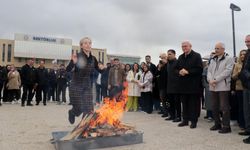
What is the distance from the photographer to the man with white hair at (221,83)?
6.59m

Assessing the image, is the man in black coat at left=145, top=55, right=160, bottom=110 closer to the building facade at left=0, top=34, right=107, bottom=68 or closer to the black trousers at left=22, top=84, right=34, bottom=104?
the black trousers at left=22, top=84, right=34, bottom=104

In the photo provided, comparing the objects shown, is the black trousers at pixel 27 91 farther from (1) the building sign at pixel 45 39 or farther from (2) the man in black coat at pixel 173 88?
(1) the building sign at pixel 45 39

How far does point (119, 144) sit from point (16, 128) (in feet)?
10.3

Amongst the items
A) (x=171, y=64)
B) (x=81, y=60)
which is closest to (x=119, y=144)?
(x=81, y=60)

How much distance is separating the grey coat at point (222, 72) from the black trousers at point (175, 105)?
1631 millimetres

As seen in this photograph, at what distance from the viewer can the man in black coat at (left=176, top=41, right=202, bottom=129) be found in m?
7.30

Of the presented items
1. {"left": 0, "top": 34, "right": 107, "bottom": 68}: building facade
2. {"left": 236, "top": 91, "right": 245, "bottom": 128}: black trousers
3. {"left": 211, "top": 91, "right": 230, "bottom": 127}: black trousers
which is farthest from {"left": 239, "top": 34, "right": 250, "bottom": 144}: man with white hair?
{"left": 0, "top": 34, "right": 107, "bottom": 68}: building facade

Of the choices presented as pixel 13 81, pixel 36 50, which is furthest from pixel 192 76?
pixel 36 50

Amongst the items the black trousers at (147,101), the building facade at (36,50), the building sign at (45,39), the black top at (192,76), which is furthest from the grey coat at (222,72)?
the building sign at (45,39)

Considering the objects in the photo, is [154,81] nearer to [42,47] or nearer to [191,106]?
[191,106]

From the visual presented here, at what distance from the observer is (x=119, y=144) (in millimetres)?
5121

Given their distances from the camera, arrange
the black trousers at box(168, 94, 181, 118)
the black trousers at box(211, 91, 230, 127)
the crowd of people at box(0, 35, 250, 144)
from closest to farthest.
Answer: the crowd of people at box(0, 35, 250, 144) → the black trousers at box(211, 91, 230, 127) → the black trousers at box(168, 94, 181, 118)

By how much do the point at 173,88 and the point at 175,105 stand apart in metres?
0.87

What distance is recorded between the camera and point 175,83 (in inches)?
308
